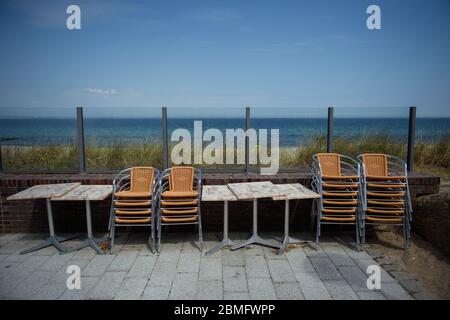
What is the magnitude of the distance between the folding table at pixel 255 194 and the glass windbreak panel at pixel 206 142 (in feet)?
2.88

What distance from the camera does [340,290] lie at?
133 inches

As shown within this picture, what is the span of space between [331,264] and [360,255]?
0.53 meters

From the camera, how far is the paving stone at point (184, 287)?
3273 mm

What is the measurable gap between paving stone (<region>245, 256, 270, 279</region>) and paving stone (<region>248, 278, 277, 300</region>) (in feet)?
0.33

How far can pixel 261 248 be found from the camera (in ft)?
14.8

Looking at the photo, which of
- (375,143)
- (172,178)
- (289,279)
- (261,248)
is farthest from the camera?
(375,143)

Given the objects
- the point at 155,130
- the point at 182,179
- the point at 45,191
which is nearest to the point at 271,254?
the point at 182,179

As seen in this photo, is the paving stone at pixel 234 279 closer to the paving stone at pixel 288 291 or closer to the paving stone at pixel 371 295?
the paving stone at pixel 288 291

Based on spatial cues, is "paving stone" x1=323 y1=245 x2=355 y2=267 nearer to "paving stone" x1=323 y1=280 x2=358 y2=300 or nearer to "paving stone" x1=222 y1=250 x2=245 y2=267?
"paving stone" x1=323 y1=280 x2=358 y2=300

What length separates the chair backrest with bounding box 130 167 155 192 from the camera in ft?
16.5

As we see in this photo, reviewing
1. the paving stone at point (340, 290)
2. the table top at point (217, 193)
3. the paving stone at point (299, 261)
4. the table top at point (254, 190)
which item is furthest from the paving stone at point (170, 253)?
the paving stone at point (340, 290)
